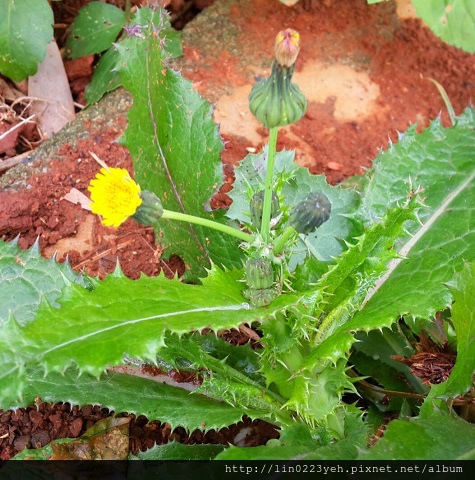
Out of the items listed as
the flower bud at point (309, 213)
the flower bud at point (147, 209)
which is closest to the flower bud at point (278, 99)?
the flower bud at point (309, 213)

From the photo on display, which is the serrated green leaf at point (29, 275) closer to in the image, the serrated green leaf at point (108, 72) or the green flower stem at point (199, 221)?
the green flower stem at point (199, 221)

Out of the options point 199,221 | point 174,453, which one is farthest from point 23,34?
point 174,453

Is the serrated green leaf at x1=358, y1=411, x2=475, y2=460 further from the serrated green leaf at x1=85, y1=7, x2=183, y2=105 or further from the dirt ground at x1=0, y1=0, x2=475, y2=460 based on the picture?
the serrated green leaf at x1=85, y1=7, x2=183, y2=105

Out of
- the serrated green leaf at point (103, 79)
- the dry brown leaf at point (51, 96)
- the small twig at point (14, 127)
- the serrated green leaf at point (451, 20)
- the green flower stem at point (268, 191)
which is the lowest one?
the small twig at point (14, 127)

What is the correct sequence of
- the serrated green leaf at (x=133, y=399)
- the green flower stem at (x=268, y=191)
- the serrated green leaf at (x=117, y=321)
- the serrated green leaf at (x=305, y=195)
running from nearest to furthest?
the serrated green leaf at (x=117, y=321), the green flower stem at (x=268, y=191), the serrated green leaf at (x=133, y=399), the serrated green leaf at (x=305, y=195)

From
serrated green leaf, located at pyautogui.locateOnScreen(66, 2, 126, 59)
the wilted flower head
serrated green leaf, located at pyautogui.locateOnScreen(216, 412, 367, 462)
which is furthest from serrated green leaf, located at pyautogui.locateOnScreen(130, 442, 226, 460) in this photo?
serrated green leaf, located at pyautogui.locateOnScreen(66, 2, 126, 59)

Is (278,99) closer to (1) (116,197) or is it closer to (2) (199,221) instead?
(2) (199,221)

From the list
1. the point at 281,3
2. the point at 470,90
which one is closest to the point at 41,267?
the point at 281,3
